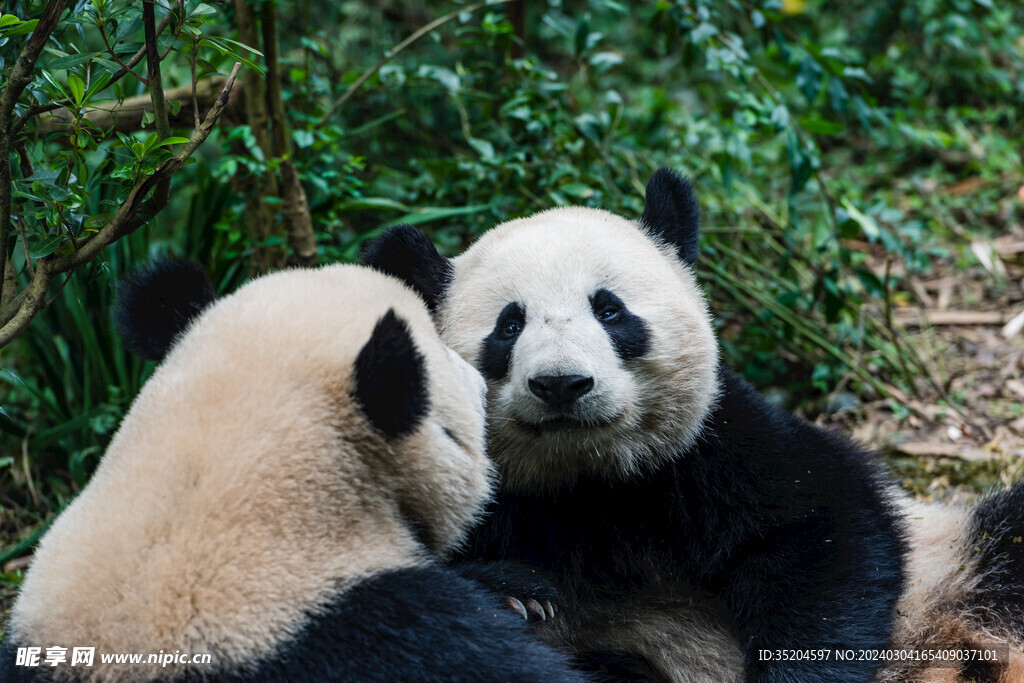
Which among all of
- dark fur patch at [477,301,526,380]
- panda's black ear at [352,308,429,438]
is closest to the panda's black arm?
dark fur patch at [477,301,526,380]

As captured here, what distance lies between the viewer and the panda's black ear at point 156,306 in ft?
8.09

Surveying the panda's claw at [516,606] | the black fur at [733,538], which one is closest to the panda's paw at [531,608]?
the panda's claw at [516,606]

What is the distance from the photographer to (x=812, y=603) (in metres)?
2.91

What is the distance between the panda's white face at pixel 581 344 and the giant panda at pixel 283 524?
52cm

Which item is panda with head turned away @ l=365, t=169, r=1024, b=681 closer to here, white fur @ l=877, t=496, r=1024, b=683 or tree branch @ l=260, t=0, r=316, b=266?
white fur @ l=877, t=496, r=1024, b=683

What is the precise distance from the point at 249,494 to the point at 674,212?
207 centimetres

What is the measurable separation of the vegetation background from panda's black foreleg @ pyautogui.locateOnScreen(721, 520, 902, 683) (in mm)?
1614

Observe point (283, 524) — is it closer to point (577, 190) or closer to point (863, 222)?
point (577, 190)

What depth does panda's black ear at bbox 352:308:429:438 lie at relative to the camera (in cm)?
212

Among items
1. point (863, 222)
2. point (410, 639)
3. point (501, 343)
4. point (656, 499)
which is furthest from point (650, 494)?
point (863, 222)

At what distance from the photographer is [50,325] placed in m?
4.59

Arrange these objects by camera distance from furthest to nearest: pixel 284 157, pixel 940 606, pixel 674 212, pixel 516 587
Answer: pixel 284 157, pixel 674 212, pixel 940 606, pixel 516 587

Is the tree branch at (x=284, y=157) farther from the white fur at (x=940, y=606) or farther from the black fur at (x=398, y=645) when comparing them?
the white fur at (x=940, y=606)

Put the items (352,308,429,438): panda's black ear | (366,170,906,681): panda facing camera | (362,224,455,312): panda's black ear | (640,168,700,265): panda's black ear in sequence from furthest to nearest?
(640,168,700,265): panda's black ear, (362,224,455,312): panda's black ear, (366,170,906,681): panda facing camera, (352,308,429,438): panda's black ear
